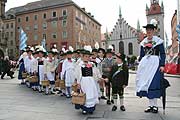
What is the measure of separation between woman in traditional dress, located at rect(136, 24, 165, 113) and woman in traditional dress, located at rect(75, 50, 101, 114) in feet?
3.96

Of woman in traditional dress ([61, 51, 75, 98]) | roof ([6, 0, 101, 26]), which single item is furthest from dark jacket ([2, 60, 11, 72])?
roof ([6, 0, 101, 26])

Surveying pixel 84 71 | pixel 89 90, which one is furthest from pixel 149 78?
pixel 84 71

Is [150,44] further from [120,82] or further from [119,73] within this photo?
[120,82]

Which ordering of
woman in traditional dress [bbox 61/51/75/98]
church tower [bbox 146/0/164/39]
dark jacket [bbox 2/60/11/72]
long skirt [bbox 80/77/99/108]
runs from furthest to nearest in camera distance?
church tower [bbox 146/0/164/39] → dark jacket [bbox 2/60/11/72] → woman in traditional dress [bbox 61/51/75/98] → long skirt [bbox 80/77/99/108]

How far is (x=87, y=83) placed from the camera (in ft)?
23.9

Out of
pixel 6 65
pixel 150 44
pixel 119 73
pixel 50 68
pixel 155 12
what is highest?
pixel 155 12

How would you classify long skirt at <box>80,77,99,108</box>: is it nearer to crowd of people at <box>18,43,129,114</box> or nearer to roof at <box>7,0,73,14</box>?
crowd of people at <box>18,43,129,114</box>

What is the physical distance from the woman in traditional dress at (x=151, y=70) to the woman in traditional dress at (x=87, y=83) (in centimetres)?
121

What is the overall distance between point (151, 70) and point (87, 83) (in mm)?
1691

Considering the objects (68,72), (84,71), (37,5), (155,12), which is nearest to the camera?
(84,71)

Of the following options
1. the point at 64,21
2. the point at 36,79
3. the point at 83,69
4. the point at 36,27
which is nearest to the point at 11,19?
the point at 36,27

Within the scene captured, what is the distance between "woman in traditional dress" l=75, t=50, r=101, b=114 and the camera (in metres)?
7.17

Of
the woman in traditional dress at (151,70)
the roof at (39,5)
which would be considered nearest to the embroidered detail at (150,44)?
the woman in traditional dress at (151,70)

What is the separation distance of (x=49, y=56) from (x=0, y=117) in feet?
18.2
